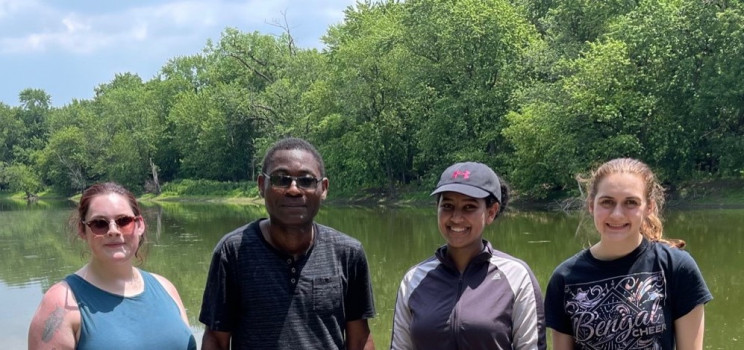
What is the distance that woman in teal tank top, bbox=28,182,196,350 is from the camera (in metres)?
2.37

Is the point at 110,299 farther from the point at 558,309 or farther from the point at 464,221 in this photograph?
the point at 558,309

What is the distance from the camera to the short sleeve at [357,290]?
2826mm

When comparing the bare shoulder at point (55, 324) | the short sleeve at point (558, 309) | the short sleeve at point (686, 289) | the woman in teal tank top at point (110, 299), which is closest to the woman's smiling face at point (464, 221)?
the short sleeve at point (558, 309)

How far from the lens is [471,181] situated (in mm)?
2748

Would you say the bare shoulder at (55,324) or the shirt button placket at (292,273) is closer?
the bare shoulder at (55,324)

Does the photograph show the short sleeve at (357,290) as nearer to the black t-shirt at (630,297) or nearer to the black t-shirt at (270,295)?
the black t-shirt at (270,295)

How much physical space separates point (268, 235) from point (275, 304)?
0.94ft

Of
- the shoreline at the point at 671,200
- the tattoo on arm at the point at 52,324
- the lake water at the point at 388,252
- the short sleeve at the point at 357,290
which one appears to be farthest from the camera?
the shoreline at the point at 671,200

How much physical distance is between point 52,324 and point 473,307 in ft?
5.18

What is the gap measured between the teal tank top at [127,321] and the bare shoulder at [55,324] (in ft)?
0.11

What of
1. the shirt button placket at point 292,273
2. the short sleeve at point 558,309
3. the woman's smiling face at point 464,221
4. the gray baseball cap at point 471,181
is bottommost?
the short sleeve at point 558,309

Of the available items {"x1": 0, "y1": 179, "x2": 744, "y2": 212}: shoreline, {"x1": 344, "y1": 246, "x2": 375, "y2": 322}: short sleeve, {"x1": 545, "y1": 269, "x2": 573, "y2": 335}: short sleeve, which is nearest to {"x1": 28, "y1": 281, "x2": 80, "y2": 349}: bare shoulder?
{"x1": 344, "y1": 246, "x2": 375, "y2": 322}: short sleeve

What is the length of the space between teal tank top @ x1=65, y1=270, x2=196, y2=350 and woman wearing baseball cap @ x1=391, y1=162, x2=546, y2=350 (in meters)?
0.93

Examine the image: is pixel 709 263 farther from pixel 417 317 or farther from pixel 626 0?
pixel 626 0
